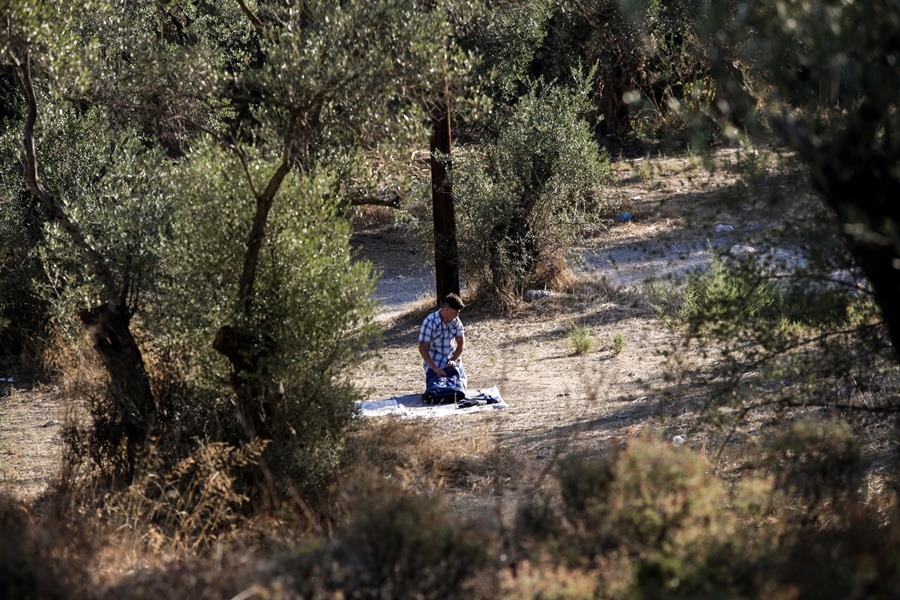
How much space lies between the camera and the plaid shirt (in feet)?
31.0

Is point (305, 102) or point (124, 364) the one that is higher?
point (305, 102)

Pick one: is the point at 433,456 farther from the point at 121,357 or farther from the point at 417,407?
the point at 121,357

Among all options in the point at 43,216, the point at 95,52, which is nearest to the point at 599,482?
the point at 95,52

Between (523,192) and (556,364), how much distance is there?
346 cm

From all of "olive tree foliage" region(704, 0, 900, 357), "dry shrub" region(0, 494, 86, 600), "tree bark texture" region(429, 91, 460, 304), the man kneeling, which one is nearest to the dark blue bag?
the man kneeling

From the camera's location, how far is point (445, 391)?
9.22 m

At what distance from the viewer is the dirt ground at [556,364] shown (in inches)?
295

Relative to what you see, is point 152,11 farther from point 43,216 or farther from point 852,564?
point 852,564

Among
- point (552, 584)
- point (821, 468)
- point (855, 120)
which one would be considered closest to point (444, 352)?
point (821, 468)

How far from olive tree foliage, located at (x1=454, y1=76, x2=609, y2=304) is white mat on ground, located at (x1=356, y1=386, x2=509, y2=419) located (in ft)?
12.2

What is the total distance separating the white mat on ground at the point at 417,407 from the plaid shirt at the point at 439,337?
15.1 inches

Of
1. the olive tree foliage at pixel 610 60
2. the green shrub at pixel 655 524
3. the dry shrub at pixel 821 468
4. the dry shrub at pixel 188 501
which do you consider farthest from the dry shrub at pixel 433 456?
the olive tree foliage at pixel 610 60

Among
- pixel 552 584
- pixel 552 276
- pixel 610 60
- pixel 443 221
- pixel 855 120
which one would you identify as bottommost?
pixel 552 584

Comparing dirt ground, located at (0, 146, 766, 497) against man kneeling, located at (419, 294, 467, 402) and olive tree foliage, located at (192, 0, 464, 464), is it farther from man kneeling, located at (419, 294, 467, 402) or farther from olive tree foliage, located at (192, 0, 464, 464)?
olive tree foliage, located at (192, 0, 464, 464)
